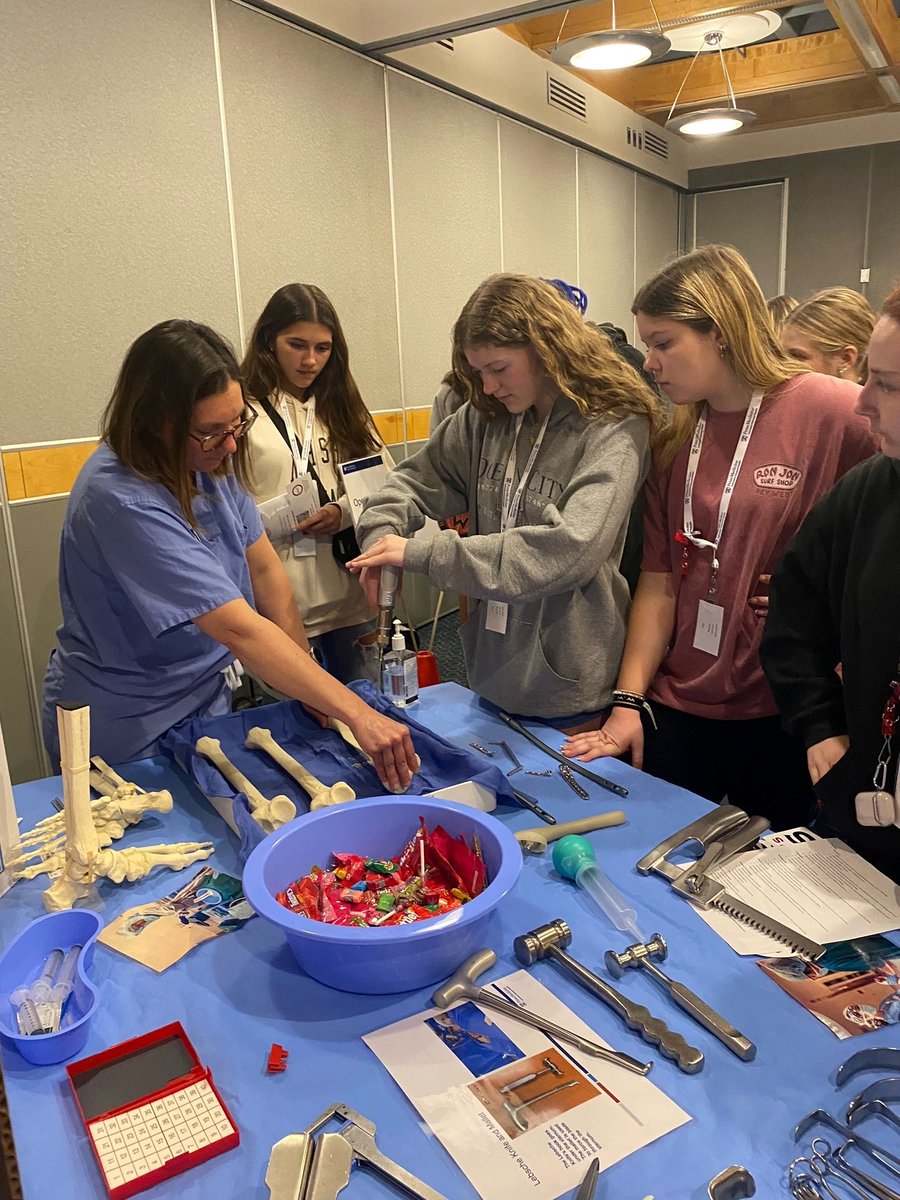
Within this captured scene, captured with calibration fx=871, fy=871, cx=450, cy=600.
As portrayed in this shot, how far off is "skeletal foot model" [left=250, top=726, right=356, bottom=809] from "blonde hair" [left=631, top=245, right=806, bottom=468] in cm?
98

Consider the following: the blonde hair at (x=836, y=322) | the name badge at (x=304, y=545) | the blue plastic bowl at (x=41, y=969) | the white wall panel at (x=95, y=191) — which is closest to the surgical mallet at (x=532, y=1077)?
the blue plastic bowl at (x=41, y=969)

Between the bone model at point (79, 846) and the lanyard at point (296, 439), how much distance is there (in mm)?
1475

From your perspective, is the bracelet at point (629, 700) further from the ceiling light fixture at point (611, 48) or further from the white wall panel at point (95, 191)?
the ceiling light fixture at point (611, 48)

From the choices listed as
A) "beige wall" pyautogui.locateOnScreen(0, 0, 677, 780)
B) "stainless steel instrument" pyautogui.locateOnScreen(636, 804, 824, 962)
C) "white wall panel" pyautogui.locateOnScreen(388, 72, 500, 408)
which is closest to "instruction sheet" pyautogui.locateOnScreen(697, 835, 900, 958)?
"stainless steel instrument" pyautogui.locateOnScreen(636, 804, 824, 962)

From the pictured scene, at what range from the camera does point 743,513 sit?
162cm

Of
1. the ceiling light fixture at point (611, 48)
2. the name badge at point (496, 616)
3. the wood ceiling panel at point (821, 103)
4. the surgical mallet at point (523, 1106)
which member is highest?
the wood ceiling panel at point (821, 103)

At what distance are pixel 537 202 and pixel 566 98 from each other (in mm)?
741

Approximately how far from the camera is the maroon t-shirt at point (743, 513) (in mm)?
1577

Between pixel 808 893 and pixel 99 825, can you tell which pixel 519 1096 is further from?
pixel 99 825

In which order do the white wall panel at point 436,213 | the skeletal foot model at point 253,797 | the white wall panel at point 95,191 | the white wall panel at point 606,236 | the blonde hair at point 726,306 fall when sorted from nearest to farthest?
the skeletal foot model at point 253,797
the blonde hair at point 726,306
the white wall panel at point 95,191
the white wall panel at point 436,213
the white wall panel at point 606,236

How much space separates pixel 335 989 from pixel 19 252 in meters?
2.35

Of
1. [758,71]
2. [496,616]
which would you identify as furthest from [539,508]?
[758,71]

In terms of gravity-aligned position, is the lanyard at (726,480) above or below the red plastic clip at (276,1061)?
above

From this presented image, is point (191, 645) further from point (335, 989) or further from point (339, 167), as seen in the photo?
point (339, 167)
